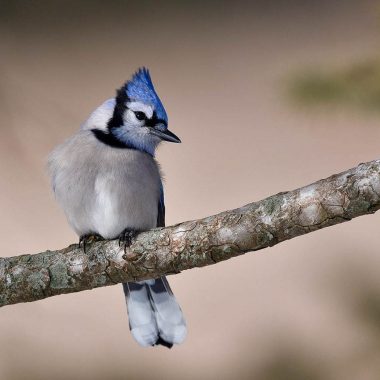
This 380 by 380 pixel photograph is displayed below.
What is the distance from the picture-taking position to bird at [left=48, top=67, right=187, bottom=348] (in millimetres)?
1383

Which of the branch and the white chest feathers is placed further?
the white chest feathers

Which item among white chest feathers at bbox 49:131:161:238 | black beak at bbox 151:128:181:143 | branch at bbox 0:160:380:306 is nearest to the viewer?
branch at bbox 0:160:380:306

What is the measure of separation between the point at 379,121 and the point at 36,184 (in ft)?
3.15

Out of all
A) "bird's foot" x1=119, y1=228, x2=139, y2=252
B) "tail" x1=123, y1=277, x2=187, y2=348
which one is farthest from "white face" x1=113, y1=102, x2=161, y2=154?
"bird's foot" x1=119, y1=228, x2=139, y2=252

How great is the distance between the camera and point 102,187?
1384mm

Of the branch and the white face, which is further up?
the white face

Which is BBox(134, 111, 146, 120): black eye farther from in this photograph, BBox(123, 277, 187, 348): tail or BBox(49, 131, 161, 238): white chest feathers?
BBox(123, 277, 187, 348): tail

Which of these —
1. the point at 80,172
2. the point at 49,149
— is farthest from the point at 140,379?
the point at 49,149

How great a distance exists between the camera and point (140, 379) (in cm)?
140

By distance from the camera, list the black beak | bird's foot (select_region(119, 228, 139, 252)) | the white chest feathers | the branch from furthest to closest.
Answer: the black beak
the white chest feathers
bird's foot (select_region(119, 228, 139, 252))
the branch

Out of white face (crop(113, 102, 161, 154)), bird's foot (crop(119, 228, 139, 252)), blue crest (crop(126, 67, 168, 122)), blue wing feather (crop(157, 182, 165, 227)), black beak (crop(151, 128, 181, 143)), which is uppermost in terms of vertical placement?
blue crest (crop(126, 67, 168, 122))

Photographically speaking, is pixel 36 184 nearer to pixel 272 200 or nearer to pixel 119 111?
pixel 119 111

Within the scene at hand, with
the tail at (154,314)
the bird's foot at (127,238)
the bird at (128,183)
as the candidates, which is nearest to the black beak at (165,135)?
the bird at (128,183)

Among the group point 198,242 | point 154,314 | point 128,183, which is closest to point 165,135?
point 128,183
